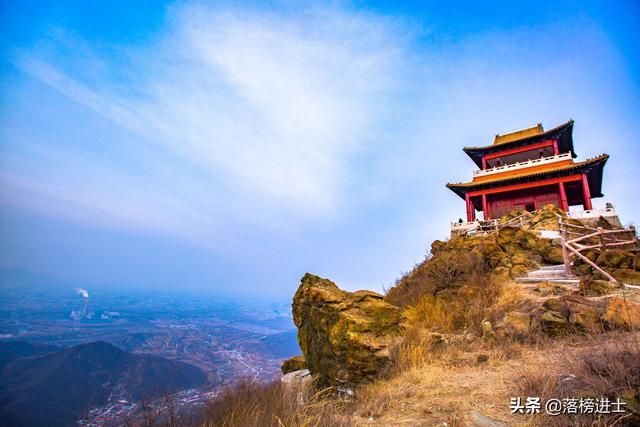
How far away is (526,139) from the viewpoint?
27.2 metres

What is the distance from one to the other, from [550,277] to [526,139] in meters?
22.6

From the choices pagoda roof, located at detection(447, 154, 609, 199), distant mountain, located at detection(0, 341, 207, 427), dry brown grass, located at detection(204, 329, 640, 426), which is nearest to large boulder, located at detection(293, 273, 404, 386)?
dry brown grass, located at detection(204, 329, 640, 426)

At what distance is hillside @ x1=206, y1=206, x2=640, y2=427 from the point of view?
3393mm

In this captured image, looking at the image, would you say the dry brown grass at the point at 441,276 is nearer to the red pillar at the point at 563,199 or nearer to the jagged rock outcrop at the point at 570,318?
the jagged rock outcrop at the point at 570,318

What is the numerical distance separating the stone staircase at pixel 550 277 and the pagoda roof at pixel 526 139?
21.2 metres

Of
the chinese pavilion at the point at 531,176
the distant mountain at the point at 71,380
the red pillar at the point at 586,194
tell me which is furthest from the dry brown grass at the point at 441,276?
the red pillar at the point at 586,194

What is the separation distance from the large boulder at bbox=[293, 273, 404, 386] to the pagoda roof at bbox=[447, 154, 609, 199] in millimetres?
23444

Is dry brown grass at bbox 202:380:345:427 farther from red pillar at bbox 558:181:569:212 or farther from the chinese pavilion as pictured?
red pillar at bbox 558:181:569:212

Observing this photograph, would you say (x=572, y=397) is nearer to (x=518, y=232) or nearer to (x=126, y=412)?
(x=126, y=412)

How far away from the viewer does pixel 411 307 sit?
9031 mm

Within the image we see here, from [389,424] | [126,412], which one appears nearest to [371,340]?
[389,424]

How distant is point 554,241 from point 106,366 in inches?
1769

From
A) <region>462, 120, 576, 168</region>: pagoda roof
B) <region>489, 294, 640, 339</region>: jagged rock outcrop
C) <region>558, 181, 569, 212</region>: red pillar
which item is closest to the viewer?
<region>489, 294, 640, 339</region>: jagged rock outcrop

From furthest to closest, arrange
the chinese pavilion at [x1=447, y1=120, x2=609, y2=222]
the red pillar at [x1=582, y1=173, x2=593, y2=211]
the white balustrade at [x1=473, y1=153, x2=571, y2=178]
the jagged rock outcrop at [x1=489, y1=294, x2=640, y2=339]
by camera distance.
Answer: the white balustrade at [x1=473, y1=153, x2=571, y2=178], the chinese pavilion at [x1=447, y1=120, x2=609, y2=222], the red pillar at [x1=582, y1=173, x2=593, y2=211], the jagged rock outcrop at [x1=489, y1=294, x2=640, y2=339]
